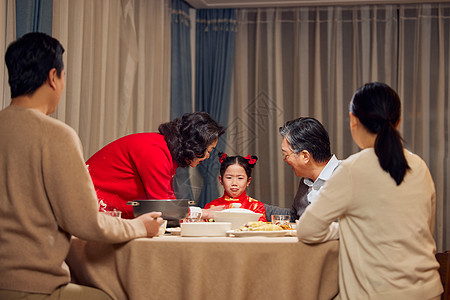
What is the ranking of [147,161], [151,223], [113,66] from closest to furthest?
1. [151,223]
2. [147,161]
3. [113,66]

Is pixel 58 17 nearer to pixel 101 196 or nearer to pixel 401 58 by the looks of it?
pixel 101 196

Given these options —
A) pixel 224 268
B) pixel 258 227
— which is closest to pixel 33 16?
pixel 258 227

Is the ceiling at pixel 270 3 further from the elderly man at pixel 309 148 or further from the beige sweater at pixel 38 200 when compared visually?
the beige sweater at pixel 38 200

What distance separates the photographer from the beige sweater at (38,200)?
1472 mm

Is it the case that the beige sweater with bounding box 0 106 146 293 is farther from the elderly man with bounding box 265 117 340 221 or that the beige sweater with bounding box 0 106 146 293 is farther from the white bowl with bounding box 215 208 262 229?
the elderly man with bounding box 265 117 340 221

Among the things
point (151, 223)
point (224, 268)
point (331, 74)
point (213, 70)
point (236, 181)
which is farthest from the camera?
point (213, 70)

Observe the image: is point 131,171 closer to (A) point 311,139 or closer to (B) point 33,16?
(A) point 311,139

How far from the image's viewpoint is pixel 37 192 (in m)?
1.49

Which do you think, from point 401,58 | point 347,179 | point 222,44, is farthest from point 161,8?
point 347,179

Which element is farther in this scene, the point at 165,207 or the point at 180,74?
the point at 180,74

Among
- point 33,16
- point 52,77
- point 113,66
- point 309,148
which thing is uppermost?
point 33,16

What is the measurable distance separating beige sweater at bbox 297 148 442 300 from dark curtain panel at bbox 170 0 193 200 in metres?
3.17

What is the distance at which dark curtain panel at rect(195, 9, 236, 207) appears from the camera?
16.0ft

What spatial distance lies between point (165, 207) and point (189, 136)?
29.4 inches
